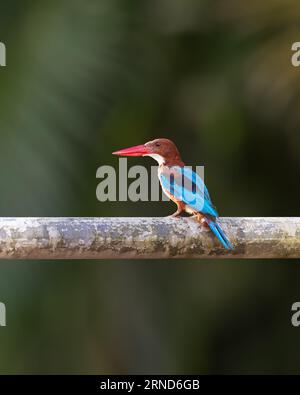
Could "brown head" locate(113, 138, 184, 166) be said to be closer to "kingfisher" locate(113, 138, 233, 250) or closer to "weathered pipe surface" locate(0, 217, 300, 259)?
"kingfisher" locate(113, 138, 233, 250)

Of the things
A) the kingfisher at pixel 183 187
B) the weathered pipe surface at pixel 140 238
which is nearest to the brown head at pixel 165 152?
the kingfisher at pixel 183 187

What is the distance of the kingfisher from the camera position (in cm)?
308

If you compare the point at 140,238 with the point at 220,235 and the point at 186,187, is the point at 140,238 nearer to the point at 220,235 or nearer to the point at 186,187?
the point at 220,235

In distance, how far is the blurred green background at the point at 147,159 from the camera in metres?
4.52

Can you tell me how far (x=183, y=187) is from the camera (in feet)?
11.6

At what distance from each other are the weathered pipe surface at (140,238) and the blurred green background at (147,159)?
1.55 m

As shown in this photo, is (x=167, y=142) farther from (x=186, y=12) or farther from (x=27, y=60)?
(x=186, y=12)

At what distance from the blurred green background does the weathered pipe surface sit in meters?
1.55

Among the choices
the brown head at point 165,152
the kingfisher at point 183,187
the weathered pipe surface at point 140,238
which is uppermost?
the brown head at point 165,152

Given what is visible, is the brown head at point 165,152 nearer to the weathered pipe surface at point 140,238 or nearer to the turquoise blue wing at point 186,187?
the turquoise blue wing at point 186,187

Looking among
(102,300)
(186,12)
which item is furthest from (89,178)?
(186,12)

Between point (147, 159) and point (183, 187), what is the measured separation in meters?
1.93

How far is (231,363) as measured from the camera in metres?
5.99

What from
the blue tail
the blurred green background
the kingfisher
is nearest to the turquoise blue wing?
the kingfisher
